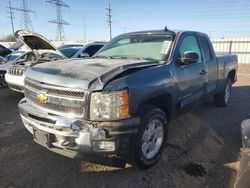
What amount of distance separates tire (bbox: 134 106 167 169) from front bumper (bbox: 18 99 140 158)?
0.22 meters

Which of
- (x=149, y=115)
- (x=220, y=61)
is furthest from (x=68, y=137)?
(x=220, y=61)

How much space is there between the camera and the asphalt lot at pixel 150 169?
3154mm

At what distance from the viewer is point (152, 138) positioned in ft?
11.6

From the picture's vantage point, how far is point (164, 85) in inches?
139

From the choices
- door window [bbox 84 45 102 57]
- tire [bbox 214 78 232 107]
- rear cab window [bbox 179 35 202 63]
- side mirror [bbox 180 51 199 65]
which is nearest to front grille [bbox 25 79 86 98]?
side mirror [bbox 180 51 199 65]

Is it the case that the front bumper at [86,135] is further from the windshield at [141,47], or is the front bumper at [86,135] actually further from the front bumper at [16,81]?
the front bumper at [16,81]

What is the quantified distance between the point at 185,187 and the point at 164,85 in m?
1.38

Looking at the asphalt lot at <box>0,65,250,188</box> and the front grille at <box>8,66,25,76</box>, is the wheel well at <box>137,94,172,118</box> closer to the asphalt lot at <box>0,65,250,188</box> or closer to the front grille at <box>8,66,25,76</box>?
the asphalt lot at <box>0,65,250,188</box>

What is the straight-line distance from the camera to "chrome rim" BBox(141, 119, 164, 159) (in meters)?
3.37

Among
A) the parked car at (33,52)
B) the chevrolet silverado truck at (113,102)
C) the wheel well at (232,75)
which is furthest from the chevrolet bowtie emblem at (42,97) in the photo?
the wheel well at (232,75)

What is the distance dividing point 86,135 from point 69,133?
0.22 meters

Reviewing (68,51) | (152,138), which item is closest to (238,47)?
(68,51)

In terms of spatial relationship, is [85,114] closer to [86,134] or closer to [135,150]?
[86,134]

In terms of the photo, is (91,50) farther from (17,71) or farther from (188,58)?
(188,58)
